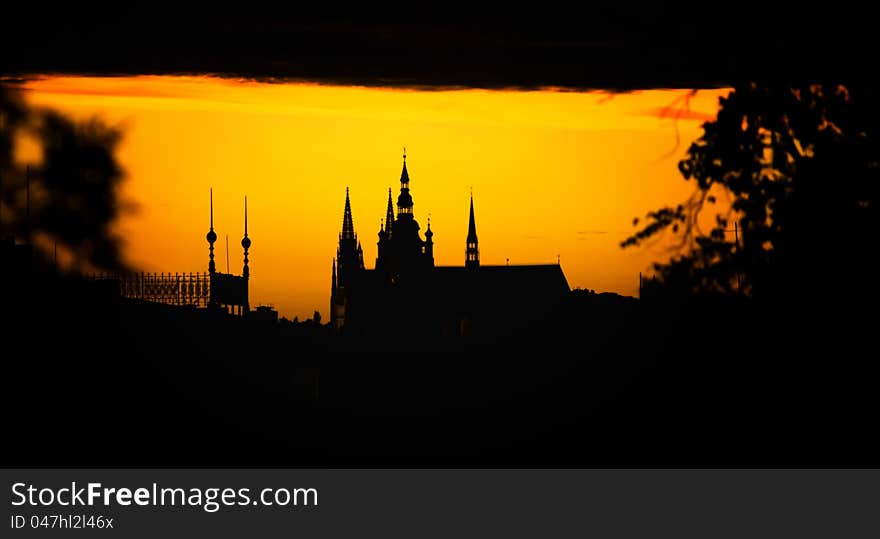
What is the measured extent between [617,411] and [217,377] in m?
35.5

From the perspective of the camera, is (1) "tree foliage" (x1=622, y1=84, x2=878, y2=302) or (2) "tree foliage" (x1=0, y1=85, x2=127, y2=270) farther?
(2) "tree foliage" (x1=0, y1=85, x2=127, y2=270)

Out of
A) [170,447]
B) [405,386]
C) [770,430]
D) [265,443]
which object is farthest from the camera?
[405,386]

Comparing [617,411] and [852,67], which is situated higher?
[852,67]

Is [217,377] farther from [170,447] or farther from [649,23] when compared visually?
[649,23]

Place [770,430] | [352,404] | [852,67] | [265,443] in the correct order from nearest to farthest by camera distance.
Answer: [852,67] → [770,430] → [265,443] → [352,404]

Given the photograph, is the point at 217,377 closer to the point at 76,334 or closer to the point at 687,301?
the point at 76,334

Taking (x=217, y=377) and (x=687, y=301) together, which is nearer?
(x=687, y=301)

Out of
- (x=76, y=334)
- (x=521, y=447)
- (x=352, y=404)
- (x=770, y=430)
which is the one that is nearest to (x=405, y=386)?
(x=352, y=404)

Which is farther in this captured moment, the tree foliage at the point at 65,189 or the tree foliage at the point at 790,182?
the tree foliage at the point at 65,189

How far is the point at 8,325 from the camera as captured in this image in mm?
59188

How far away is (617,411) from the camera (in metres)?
51.1

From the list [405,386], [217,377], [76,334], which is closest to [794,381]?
[76,334]

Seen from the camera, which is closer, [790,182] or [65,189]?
[790,182]

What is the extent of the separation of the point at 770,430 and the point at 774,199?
6.53 meters
